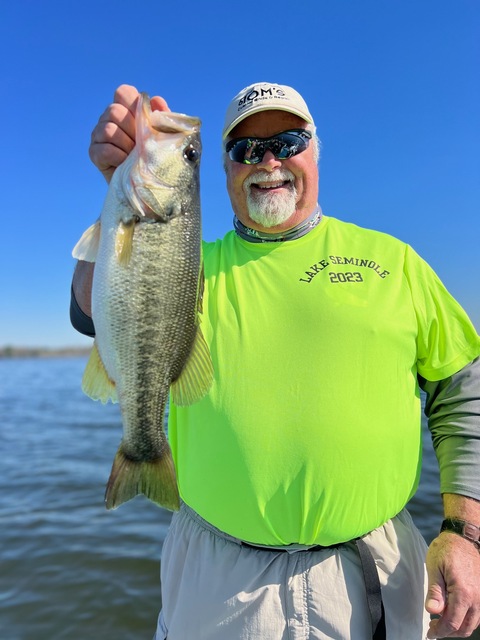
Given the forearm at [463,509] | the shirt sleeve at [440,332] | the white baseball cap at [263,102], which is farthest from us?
the white baseball cap at [263,102]

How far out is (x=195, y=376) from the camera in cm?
225

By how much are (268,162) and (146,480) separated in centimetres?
198

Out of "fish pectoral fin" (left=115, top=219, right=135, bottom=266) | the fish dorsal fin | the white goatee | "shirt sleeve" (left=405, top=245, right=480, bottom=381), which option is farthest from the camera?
the white goatee

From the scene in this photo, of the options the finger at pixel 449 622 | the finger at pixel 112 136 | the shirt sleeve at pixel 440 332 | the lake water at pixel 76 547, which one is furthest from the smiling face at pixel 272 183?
the lake water at pixel 76 547

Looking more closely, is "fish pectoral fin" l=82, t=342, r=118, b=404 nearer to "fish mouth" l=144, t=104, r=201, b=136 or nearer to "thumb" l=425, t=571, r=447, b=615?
"fish mouth" l=144, t=104, r=201, b=136

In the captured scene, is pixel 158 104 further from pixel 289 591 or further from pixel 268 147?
pixel 289 591

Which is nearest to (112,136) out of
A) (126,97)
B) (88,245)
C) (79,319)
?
(126,97)

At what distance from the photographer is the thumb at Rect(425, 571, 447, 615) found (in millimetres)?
2213

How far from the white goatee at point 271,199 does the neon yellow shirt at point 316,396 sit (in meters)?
0.36

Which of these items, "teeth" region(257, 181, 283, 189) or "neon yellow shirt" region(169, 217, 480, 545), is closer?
"neon yellow shirt" region(169, 217, 480, 545)

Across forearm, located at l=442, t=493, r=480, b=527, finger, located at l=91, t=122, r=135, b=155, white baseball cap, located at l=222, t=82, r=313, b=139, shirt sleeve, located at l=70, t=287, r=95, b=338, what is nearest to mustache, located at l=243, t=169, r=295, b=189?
white baseball cap, located at l=222, t=82, r=313, b=139

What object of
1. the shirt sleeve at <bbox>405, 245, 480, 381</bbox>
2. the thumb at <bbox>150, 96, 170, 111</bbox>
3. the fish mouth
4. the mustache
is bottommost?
the shirt sleeve at <bbox>405, 245, 480, 381</bbox>

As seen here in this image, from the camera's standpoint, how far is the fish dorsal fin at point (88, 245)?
2195 millimetres

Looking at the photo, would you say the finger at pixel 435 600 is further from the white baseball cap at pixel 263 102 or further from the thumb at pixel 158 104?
the white baseball cap at pixel 263 102
